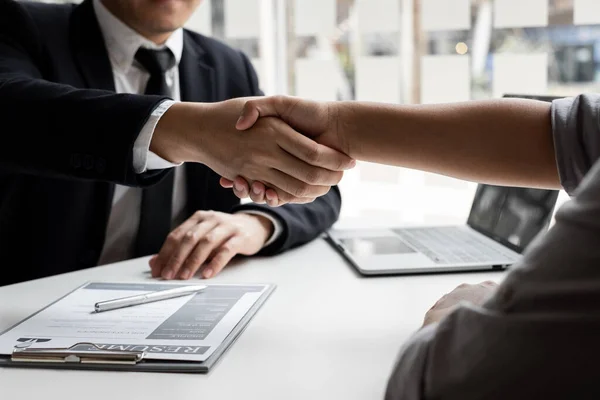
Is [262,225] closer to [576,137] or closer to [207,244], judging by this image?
[207,244]

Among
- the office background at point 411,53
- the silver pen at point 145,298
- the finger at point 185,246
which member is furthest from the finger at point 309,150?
the office background at point 411,53

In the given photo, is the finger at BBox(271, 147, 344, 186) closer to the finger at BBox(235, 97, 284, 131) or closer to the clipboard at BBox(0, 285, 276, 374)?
the finger at BBox(235, 97, 284, 131)

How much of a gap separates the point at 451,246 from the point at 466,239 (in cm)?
8

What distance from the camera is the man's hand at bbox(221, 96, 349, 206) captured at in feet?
4.24

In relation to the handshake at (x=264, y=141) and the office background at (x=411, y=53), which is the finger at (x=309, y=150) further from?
the office background at (x=411, y=53)

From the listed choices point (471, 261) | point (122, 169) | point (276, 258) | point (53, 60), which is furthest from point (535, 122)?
point (53, 60)

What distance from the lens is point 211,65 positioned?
1896 millimetres

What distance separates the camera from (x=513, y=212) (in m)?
1.41

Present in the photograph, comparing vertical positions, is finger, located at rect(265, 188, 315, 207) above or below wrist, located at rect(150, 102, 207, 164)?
below

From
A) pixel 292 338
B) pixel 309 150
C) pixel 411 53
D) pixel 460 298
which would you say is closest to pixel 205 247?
pixel 309 150

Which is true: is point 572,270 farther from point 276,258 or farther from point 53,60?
point 53,60

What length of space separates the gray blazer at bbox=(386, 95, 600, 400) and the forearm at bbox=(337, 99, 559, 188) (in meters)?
0.57

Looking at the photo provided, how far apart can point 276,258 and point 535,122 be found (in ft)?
1.86

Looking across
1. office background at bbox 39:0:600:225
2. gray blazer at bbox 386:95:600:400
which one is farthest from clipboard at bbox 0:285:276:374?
office background at bbox 39:0:600:225
